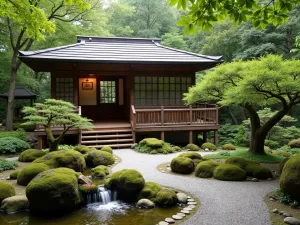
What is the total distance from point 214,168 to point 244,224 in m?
3.34

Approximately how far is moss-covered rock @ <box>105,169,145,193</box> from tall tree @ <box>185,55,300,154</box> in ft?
13.8

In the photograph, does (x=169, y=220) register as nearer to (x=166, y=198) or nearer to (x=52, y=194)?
(x=166, y=198)

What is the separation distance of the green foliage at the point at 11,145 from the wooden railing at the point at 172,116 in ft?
16.8

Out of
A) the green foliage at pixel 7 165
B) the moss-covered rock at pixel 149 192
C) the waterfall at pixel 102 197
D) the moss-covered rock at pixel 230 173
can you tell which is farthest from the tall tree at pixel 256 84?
the green foliage at pixel 7 165

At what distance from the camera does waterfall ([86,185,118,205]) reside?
6.47 m

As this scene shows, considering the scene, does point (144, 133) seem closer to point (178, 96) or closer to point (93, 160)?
point (178, 96)

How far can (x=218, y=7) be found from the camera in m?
3.65

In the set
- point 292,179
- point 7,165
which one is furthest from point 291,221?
point 7,165

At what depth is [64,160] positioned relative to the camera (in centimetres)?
822

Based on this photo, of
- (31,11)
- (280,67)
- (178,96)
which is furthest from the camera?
(178,96)

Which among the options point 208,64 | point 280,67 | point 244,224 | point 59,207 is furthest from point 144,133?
point 244,224

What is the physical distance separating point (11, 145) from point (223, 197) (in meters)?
9.74

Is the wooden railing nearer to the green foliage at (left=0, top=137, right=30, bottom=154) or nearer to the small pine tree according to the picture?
the small pine tree

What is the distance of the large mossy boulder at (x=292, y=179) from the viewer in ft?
18.1
